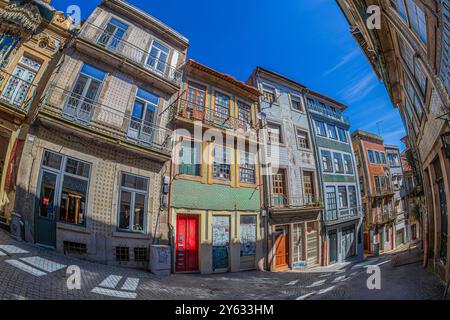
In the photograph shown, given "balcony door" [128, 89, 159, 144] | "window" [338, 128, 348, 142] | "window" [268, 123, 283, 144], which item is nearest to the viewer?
"balcony door" [128, 89, 159, 144]

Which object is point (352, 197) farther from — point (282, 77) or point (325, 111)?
point (282, 77)

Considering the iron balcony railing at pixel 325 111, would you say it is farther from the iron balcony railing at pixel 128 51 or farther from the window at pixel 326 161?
the iron balcony railing at pixel 128 51

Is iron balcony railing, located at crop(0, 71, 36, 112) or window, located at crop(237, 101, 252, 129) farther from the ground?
window, located at crop(237, 101, 252, 129)

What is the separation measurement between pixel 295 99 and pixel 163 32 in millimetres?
4288

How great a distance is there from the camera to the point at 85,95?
2674 millimetres

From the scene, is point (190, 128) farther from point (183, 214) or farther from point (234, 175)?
point (183, 214)

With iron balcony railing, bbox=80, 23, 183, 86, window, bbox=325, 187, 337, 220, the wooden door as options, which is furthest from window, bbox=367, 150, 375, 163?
iron balcony railing, bbox=80, 23, 183, 86

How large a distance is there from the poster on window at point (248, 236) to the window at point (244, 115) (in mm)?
2449

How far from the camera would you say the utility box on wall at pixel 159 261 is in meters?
2.67

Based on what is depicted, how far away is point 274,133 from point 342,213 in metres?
2.51

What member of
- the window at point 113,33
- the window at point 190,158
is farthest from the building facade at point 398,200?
the window at point 113,33

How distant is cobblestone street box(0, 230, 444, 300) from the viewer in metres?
1.45

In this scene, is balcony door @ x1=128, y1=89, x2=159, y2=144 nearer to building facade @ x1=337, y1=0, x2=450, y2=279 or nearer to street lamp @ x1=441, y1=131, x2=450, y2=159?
building facade @ x1=337, y1=0, x2=450, y2=279

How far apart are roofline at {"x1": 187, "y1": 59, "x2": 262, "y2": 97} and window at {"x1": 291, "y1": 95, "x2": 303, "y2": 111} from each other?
1.03 metres
